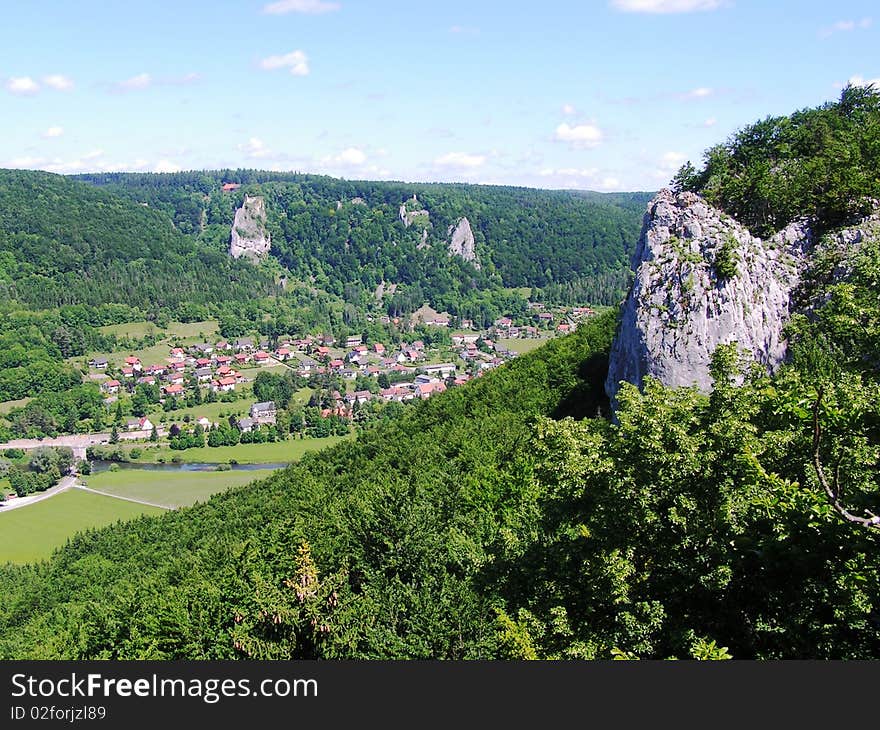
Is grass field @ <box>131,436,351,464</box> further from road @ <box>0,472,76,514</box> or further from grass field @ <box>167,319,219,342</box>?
grass field @ <box>167,319,219,342</box>

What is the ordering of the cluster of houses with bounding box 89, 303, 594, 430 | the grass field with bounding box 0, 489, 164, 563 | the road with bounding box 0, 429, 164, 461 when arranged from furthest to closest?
the cluster of houses with bounding box 89, 303, 594, 430 < the road with bounding box 0, 429, 164, 461 < the grass field with bounding box 0, 489, 164, 563

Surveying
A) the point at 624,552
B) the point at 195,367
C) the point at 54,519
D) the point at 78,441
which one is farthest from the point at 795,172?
the point at 195,367

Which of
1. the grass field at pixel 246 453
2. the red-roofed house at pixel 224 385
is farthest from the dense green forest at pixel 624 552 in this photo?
the red-roofed house at pixel 224 385

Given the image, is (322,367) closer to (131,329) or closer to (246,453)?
(131,329)

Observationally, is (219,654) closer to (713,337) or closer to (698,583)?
(698,583)

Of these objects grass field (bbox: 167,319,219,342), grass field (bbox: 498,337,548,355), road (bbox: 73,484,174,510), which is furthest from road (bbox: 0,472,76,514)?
grass field (bbox: 498,337,548,355)

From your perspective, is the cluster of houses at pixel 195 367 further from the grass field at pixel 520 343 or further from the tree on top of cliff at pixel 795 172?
the tree on top of cliff at pixel 795 172

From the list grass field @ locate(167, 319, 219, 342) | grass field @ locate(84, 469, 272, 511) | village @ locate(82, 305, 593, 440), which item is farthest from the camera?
grass field @ locate(167, 319, 219, 342)

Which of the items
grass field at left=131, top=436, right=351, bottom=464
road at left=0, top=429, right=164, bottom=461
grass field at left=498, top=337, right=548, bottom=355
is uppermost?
grass field at left=498, top=337, right=548, bottom=355
